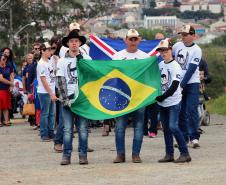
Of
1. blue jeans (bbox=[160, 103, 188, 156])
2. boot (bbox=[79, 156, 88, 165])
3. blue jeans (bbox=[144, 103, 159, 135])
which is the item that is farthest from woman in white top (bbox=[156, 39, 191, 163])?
blue jeans (bbox=[144, 103, 159, 135])

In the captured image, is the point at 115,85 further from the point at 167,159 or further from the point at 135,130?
the point at 167,159

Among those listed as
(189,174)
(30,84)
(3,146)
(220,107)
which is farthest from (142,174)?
(220,107)

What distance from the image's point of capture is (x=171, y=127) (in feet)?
45.2

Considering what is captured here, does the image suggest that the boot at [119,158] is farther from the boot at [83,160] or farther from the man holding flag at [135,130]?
the boot at [83,160]

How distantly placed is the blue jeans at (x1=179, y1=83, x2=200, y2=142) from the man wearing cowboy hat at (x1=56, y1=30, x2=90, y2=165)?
89.6 inches

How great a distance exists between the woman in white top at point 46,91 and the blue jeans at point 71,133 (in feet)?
8.53

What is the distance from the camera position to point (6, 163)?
14.2 m

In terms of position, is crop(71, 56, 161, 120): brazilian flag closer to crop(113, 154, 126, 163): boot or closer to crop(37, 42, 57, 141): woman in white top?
crop(113, 154, 126, 163): boot

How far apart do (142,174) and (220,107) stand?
17.1 m

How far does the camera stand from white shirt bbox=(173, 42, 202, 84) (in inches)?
610

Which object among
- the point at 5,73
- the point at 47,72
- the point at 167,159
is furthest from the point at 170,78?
the point at 5,73

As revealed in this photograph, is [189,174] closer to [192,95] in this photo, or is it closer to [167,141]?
[167,141]

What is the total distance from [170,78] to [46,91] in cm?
405

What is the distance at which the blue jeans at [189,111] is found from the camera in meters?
15.7
